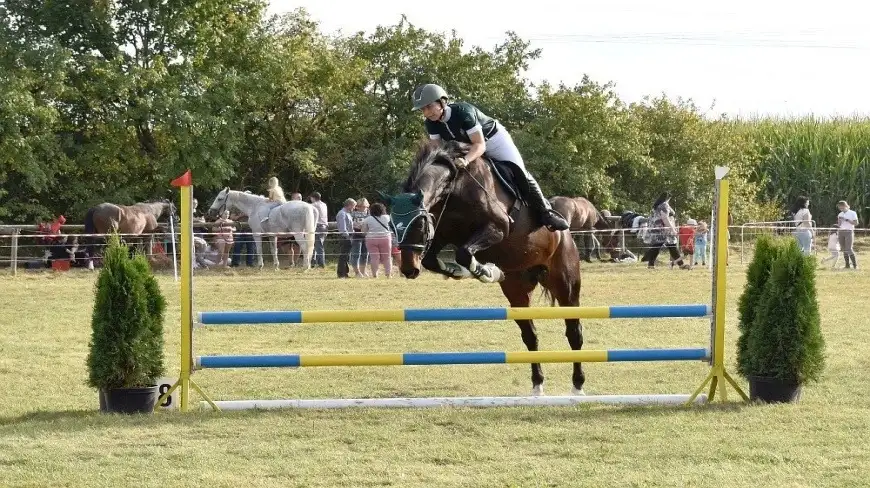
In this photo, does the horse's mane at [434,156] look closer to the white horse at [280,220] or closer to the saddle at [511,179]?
the saddle at [511,179]

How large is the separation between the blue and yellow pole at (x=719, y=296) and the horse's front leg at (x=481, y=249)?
1.34 metres

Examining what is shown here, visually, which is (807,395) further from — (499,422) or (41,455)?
(41,455)

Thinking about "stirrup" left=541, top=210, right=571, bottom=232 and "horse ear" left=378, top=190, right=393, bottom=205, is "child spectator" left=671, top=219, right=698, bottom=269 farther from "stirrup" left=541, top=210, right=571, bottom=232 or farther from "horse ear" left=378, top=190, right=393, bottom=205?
"horse ear" left=378, top=190, right=393, bottom=205

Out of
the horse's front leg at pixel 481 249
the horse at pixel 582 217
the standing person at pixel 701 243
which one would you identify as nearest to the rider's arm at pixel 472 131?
the horse's front leg at pixel 481 249

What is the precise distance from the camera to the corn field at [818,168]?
3309cm

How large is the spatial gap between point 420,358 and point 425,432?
0.56 m

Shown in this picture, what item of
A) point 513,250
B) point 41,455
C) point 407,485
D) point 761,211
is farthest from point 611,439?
point 761,211

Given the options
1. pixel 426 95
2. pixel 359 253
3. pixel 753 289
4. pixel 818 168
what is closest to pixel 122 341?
pixel 426 95

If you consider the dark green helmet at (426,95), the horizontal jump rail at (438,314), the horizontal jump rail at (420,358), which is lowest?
the horizontal jump rail at (420,358)

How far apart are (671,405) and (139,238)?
14.8 metres

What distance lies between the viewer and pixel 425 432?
602 cm

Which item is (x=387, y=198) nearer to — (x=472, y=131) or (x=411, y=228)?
(x=411, y=228)

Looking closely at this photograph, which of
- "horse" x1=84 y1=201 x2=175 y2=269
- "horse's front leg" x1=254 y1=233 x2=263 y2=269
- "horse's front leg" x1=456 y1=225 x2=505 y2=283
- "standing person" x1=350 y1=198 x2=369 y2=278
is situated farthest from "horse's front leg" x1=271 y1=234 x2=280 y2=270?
"horse's front leg" x1=456 y1=225 x2=505 y2=283

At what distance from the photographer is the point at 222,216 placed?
787 inches
